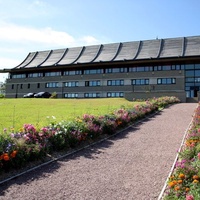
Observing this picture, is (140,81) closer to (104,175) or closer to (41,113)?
(41,113)

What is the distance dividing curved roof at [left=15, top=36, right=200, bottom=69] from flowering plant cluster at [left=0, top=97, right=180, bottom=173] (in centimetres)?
3273

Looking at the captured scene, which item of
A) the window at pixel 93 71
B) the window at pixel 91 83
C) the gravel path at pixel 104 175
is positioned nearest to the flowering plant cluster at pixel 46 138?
the gravel path at pixel 104 175

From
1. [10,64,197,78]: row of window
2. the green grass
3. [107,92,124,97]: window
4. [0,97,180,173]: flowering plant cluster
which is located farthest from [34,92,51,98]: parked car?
[0,97,180,173]: flowering plant cluster

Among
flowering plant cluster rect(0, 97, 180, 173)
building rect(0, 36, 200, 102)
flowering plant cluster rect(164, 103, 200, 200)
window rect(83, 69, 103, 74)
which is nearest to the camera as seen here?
flowering plant cluster rect(164, 103, 200, 200)

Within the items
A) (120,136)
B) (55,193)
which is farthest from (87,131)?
(55,193)

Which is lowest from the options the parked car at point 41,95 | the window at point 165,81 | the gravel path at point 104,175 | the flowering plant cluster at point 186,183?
the gravel path at point 104,175

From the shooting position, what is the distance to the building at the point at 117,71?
40688 mm

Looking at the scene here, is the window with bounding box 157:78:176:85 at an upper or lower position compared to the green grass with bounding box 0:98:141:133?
upper

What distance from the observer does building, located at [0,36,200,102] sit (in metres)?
40.7

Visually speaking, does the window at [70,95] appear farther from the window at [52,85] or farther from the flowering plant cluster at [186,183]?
the flowering plant cluster at [186,183]

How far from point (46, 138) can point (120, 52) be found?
138 feet

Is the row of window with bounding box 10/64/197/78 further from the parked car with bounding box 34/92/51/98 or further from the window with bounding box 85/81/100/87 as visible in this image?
the parked car with bounding box 34/92/51/98

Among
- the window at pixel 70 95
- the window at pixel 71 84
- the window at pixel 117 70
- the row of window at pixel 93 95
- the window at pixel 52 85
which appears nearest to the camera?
the row of window at pixel 93 95

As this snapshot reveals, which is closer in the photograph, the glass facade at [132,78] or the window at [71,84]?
the glass facade at [132,78]
